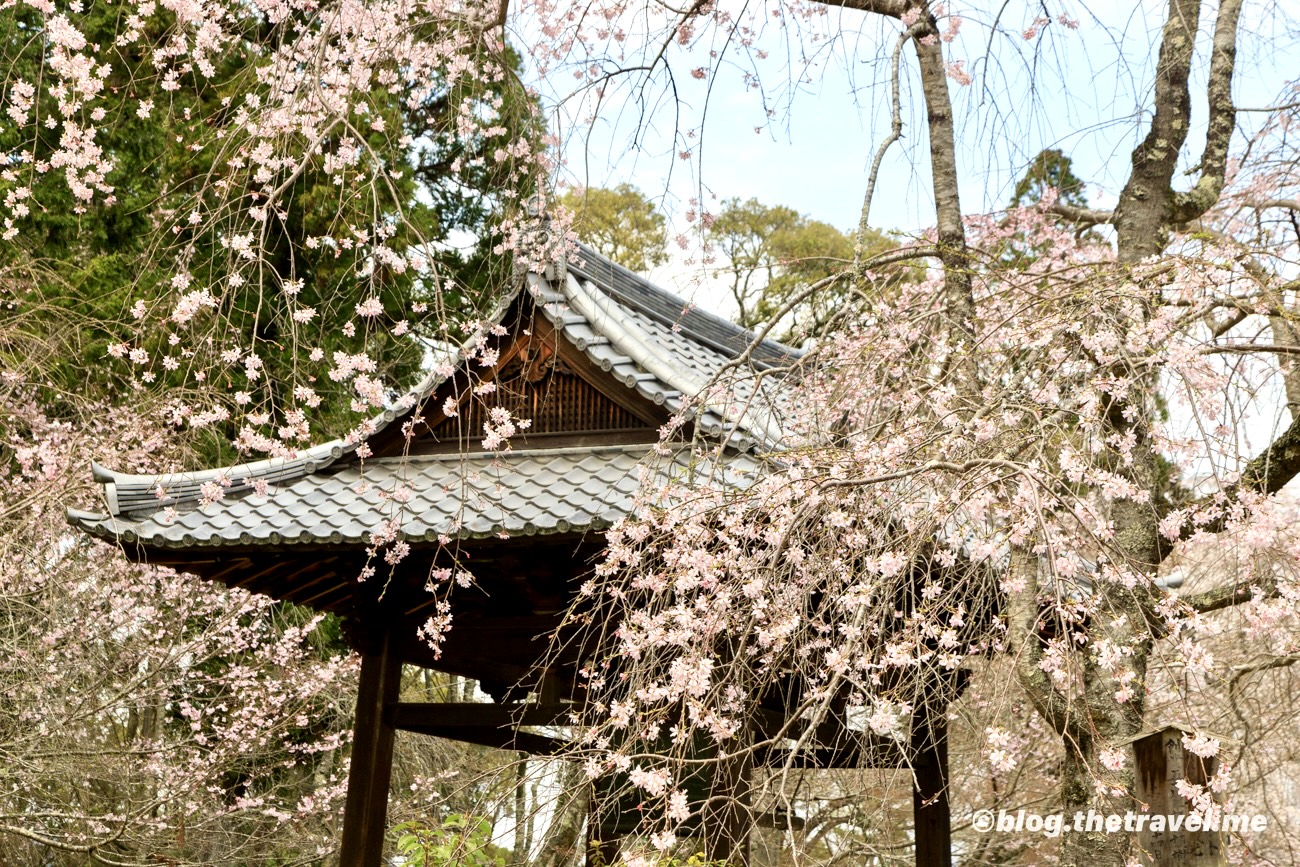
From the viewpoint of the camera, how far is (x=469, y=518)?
14.6ft

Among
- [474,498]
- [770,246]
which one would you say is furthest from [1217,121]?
[770,246]

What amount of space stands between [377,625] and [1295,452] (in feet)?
12.3

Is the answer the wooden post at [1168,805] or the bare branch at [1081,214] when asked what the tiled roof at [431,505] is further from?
the bare branch at [1081,214]

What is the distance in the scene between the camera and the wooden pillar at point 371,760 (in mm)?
5016

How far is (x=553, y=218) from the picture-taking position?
16.2ft

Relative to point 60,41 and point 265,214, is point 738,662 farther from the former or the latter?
point 60,41

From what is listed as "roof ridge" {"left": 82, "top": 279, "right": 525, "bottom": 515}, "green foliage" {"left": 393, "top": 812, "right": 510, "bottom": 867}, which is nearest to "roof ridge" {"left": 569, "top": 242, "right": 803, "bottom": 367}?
"roof ridge" {"left": 82, "top": 279, "right": 525, "bottom": 515}

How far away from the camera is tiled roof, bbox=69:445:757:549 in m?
4.34

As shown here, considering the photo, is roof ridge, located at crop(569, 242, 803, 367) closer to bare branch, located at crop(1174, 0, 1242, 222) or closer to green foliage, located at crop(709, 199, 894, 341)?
bare branch, located at crop(1174, 0, 1242, 222)

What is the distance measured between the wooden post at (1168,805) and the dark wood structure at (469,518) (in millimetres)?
1218

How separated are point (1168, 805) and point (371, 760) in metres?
3.26

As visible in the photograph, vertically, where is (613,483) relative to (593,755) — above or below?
above

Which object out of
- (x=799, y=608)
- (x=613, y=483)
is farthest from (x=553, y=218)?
(x=799, y=608)

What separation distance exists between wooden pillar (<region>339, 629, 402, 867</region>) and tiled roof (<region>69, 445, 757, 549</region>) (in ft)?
2.46
